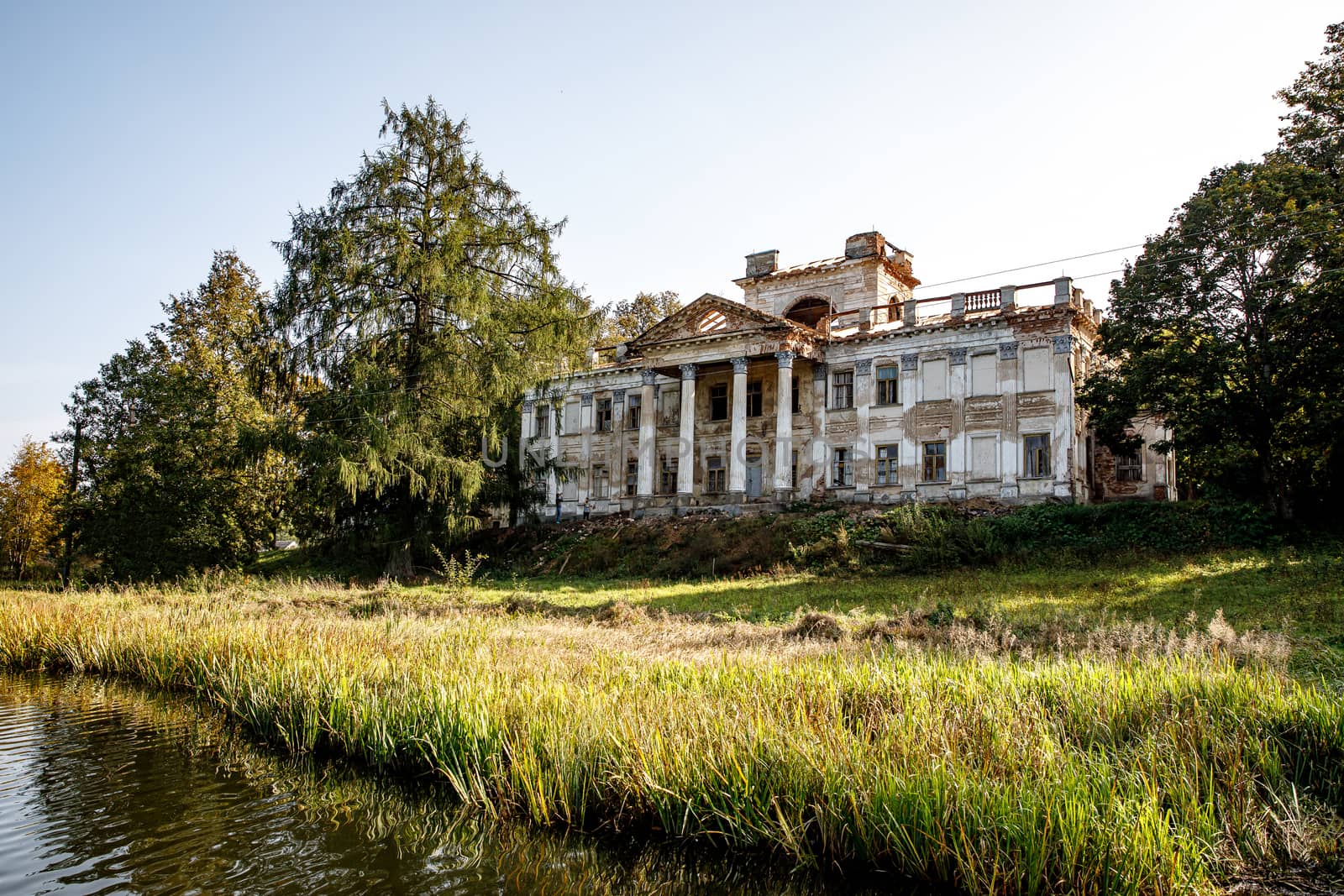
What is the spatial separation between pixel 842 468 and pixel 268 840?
3006cm

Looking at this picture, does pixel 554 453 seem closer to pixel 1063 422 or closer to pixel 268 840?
pixel 1063 422

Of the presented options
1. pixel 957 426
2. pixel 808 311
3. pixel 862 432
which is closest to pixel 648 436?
pixel 862 432

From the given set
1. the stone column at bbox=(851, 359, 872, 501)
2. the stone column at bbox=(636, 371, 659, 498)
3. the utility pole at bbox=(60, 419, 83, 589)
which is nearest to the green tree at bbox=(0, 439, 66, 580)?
the utility pole at bbox=(60, 419, 83, 589)

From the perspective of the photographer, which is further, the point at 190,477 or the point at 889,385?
the point at 889,385

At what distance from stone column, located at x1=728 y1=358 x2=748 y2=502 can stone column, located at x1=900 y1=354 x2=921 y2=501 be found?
593cm

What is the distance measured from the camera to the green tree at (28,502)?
44.4 meters

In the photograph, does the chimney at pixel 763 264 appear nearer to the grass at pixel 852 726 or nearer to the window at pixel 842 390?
the window at pixel 842 390

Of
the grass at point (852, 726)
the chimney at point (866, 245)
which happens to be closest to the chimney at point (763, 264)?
the chimney at point (866, 245)

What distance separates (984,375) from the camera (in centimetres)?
3259

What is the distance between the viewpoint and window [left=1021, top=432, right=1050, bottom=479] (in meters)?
31.1

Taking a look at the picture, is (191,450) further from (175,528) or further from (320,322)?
(320,322)

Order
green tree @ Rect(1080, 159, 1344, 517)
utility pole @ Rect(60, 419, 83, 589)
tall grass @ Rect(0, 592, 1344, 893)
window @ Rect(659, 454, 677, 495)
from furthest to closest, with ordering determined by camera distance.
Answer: window @ Rect(659, 454, 677, 495)
utility pole @ Rect(60, 419, 83, 589)
green tree @ Rect(1080, 159, 1344, 517)
tall grass @ Rect(0, 592, 1344, 893)

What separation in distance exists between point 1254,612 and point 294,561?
35267 millimetres

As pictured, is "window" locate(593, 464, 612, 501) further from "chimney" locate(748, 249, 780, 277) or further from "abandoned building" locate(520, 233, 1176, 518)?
"chimney" locate(748, 249, 780, 277)
